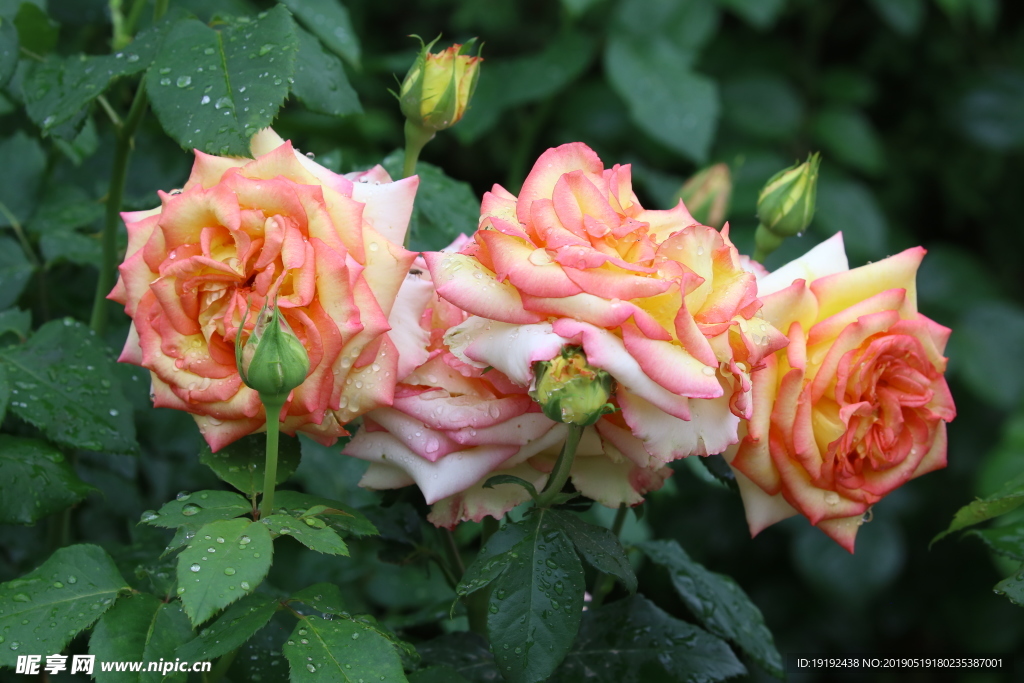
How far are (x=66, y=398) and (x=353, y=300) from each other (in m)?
0.34

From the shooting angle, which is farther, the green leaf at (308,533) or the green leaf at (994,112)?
the green leaf at (994,112)

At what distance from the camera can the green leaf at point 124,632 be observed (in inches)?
23.6

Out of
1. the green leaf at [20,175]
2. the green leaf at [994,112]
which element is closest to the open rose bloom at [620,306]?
the green leaf at [20,175]

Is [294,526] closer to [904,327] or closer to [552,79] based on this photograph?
[904,327]

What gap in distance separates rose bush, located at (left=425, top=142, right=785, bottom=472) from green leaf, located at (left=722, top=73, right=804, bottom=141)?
5.27ft

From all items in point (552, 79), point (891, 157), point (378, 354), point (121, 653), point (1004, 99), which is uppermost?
point (378, 354)

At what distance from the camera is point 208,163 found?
2.06 ft

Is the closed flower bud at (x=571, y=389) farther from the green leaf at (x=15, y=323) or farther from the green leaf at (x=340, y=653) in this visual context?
the green leaf at (x=15, y=323)

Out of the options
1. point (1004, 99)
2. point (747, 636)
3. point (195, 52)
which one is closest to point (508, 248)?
point (195, 52)

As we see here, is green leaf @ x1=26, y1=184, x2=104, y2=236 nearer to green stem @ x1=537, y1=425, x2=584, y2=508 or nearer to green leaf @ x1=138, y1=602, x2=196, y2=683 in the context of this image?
green leaf @ x1=138, y1=602, x2=196, y2=683

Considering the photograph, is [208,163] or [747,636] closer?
[208,163]

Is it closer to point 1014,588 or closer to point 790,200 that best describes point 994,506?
point 1014,588

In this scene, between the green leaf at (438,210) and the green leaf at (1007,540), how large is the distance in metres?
0.54

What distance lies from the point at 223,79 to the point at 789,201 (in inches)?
20.2
